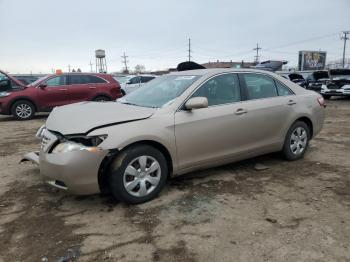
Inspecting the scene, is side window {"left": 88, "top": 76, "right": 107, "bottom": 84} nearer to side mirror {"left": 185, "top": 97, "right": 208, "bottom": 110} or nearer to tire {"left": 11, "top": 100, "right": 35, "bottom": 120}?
tire {"left": 11, "top": 100, "right": 35, "bottom": 120}

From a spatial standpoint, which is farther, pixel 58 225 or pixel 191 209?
pixel 191 209

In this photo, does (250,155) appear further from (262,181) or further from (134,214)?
(134,214)

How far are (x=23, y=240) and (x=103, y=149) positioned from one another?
1136mm

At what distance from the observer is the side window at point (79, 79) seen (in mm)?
11531

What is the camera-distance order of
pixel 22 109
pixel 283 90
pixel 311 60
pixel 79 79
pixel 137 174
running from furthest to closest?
pixel 311 60 < pixel 79 79 < pixel 22 109 < pixel 283 90 < pixel 137 174

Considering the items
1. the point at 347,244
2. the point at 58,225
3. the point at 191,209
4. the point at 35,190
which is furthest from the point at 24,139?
the point at 347,244

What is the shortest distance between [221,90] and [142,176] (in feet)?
5.58

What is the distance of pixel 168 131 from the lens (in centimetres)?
392

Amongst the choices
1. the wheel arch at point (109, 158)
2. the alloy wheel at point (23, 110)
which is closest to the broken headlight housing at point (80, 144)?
the wheel arch at point (109, 158)

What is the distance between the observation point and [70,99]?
37.3ft

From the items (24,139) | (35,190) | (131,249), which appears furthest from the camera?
(24,139)

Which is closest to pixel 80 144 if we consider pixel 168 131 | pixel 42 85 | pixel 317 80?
pixel 168 131

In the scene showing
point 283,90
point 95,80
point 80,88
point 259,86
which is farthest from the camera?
point 95,80

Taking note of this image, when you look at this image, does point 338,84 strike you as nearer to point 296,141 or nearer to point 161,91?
point 296,141
